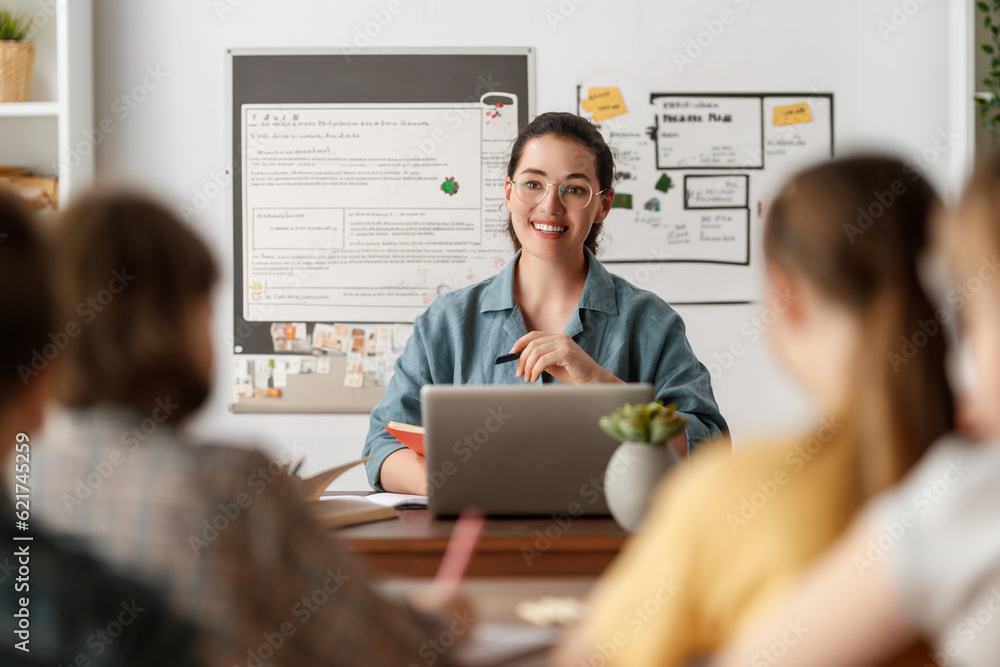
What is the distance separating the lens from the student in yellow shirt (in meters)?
0.76

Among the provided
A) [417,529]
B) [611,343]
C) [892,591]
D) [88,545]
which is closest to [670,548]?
[892,591]

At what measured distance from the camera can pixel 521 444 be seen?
1.46 meters

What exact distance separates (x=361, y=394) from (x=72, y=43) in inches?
60.7

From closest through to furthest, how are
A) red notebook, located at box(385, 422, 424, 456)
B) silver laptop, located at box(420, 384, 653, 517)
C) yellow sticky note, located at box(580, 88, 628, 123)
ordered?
1. silver laptop, located at box(420, 384, 653, 517)
2. red notebook, located at box(385, 422, 424, 456)
3. yellow sticky note, located at box(580, 88, 628, 123)

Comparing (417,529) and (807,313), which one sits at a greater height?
(807,313)

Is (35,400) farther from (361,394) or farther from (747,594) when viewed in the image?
(361,394)

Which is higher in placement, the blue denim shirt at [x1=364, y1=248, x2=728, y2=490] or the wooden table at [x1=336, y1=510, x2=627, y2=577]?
the blue denim shirt at [x1=364, y1=248, x2=728, y2=490]

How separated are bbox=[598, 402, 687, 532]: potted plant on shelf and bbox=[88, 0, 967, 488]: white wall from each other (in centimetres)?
185

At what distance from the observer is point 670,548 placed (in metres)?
0.78
